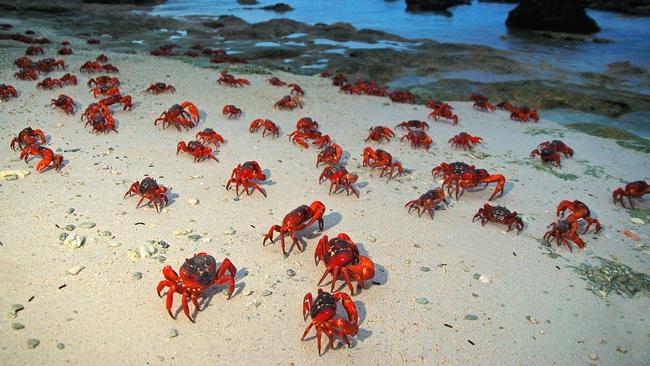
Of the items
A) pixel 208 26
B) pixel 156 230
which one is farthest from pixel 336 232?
pixel 208 26

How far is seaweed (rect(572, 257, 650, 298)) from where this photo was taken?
495 cm

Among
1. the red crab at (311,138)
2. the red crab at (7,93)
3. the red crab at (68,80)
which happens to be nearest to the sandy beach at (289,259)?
the red crab at (311,138)

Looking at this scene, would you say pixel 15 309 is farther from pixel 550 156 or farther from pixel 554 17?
pixel 554 17

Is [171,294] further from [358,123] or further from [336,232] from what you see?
[358,123]

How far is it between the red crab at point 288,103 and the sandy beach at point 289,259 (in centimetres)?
223

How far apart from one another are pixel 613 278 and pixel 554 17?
30.7 meters

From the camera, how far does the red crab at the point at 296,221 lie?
203 inches

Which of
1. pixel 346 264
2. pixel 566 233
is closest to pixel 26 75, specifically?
pixel 346 264

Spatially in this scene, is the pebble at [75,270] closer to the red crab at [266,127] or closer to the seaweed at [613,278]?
the red crab at [266,127]

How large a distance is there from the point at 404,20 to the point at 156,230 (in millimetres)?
33738

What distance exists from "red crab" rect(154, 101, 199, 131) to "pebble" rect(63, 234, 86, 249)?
4.48 m

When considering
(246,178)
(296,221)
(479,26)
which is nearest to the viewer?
(296,221)

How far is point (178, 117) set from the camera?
9.23 meters

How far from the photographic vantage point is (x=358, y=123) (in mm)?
10617
